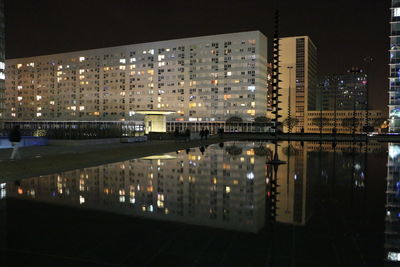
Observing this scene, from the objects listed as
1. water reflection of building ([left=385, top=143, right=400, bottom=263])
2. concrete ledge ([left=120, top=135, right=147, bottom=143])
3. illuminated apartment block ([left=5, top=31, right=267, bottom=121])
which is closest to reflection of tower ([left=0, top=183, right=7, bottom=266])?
water reflection of building ([left=385, top=143, right=400, bottom=263])

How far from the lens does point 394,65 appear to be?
82812mm

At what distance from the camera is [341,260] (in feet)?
14.9

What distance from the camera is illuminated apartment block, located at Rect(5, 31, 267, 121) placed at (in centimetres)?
11481

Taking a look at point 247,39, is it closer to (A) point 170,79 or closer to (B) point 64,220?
(A) point 170,79

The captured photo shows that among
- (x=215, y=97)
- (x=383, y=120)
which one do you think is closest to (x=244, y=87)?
(x=215, y=97)

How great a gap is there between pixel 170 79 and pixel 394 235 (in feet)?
397

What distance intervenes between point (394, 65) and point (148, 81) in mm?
79337

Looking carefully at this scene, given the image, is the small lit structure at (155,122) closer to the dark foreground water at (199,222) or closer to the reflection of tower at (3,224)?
the dark foreground water at (199,222)

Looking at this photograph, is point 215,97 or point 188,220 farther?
point 215,97

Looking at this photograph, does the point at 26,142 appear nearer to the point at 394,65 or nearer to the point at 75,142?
the point at 75,142

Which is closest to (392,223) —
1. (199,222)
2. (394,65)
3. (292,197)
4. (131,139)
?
(292,197)

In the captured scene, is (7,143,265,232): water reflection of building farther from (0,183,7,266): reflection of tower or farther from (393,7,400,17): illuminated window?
(393,7,400,17): illuminated window

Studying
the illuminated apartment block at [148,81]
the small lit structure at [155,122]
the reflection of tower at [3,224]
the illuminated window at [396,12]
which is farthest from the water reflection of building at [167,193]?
the illuminated apartment block at [148,81]

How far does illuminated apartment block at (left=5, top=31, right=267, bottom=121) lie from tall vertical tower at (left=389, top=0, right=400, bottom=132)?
1579 inches
